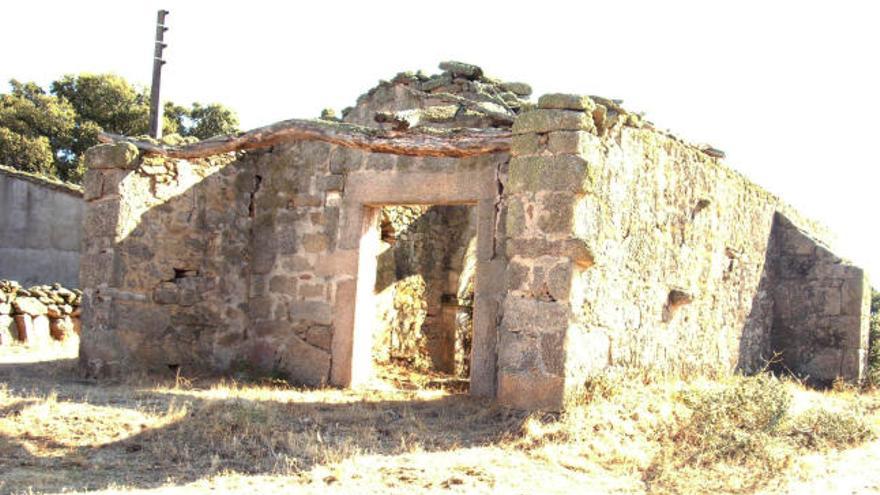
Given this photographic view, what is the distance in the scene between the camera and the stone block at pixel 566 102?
660 cm

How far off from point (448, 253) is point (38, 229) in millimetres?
9235

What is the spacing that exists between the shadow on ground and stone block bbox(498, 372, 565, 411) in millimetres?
107

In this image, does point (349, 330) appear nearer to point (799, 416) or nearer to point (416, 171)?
point (416, 171)

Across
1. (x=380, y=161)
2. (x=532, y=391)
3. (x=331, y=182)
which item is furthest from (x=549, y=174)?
(x=331, y=182)

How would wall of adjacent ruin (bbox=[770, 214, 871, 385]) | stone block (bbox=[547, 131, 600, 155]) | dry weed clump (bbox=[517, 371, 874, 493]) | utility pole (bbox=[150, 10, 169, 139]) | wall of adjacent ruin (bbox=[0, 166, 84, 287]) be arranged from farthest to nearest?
utility pole (bbox=[150, 10, 169, 139])
wall of adjacent ruin (bbox=[0, 166, 84, 287])
wall of adjacent ruin (bbox=[770, 214, 871, 385])
stone block (bbox=[547, 131, 600, 155])
dry weed clump (bbox=[517, 371, 874, 493])

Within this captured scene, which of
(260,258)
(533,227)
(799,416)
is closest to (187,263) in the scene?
(260,258)

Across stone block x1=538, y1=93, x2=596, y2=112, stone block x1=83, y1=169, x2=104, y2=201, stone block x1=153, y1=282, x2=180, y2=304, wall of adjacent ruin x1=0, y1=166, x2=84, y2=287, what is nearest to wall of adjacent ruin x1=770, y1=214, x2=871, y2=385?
stone block x1=538, y1=93, x2=596, y2=112

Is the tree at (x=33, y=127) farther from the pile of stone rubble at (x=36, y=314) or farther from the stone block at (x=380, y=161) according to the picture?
the stone block at (x=380, y=161)

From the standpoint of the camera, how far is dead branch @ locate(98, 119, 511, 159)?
24.1ft

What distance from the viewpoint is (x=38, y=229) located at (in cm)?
1620

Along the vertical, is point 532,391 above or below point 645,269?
below

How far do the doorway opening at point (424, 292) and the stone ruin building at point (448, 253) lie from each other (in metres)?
0.03

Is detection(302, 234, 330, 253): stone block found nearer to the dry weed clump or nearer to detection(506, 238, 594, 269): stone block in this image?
detection(506, 238, 594, 269): stone block

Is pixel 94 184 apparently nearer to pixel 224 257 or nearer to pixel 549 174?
pixel 224 257
